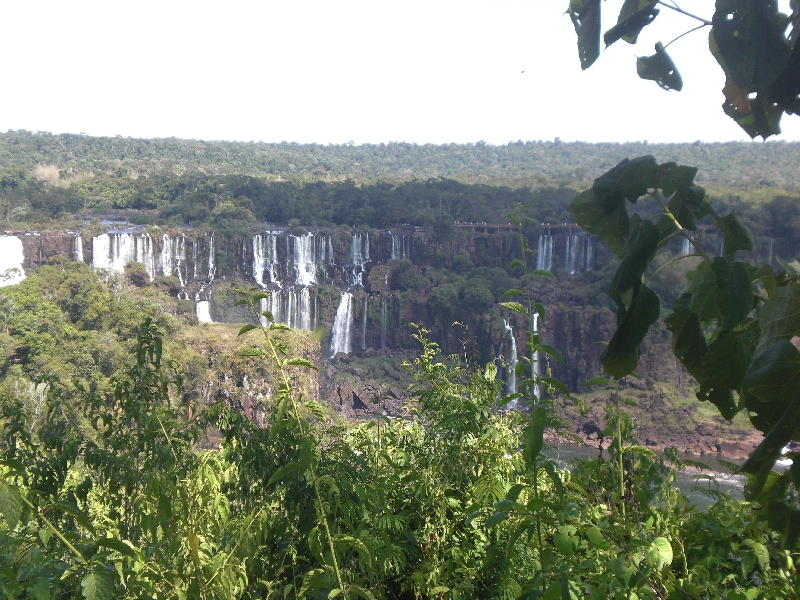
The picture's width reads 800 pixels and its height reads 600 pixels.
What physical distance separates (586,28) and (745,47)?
7.3 inches

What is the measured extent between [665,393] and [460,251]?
1002cm

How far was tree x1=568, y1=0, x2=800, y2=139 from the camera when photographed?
0.73 m

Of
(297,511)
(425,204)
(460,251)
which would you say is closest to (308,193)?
(425,204)

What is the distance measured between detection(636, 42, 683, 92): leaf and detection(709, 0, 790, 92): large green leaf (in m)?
0.14

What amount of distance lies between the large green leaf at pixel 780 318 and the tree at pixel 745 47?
0.78 feet

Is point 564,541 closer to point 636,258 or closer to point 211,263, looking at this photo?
point 636,258

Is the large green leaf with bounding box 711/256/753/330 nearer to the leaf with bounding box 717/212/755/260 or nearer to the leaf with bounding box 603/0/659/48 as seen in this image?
the leaf with bounding box 717/212/755/260

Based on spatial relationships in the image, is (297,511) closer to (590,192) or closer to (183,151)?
(590,192)

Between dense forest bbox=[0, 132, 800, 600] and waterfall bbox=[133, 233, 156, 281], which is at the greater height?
dense forest bbox=[0, 132, 800, 600]

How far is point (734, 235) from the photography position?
81cm

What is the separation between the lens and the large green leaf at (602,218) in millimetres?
790

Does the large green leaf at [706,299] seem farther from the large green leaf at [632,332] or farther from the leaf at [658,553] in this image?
the leaf at [658,553]

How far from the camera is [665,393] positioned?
2038 centimetres

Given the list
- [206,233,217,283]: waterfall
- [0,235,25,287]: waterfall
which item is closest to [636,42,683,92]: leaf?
[0,235,25,287]: waterfall
